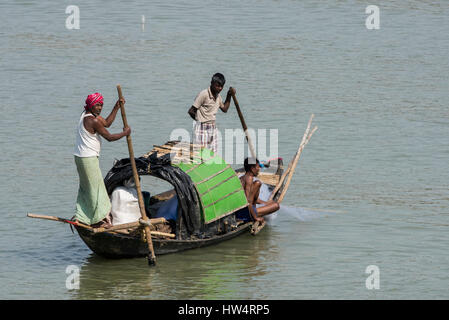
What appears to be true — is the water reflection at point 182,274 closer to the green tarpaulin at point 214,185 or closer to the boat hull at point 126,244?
the boat hull at point 126,244

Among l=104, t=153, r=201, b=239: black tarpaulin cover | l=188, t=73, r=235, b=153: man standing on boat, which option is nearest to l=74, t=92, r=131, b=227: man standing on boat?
l=104, t=153, r=201, b=239: black tarpaulin cover

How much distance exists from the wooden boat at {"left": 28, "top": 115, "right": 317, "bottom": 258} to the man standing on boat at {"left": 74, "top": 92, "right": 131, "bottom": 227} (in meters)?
0.21

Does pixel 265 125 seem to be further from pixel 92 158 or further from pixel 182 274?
pixel 92 158

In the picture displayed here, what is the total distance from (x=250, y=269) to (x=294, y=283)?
0.71m

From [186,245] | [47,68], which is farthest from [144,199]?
[47,68]

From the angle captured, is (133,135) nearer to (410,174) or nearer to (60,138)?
(60,138)

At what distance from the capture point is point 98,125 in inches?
428

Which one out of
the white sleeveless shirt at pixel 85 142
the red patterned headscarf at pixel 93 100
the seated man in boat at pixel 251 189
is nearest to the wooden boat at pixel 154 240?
the seated man in boat at pixel 251 189

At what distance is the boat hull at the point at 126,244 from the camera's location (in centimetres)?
1137

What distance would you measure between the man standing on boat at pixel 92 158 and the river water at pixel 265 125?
91 cm

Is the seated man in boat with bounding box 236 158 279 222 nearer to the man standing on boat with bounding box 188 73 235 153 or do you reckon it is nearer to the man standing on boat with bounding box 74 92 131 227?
the man standing on boat with bounding box 188 73 235 153
